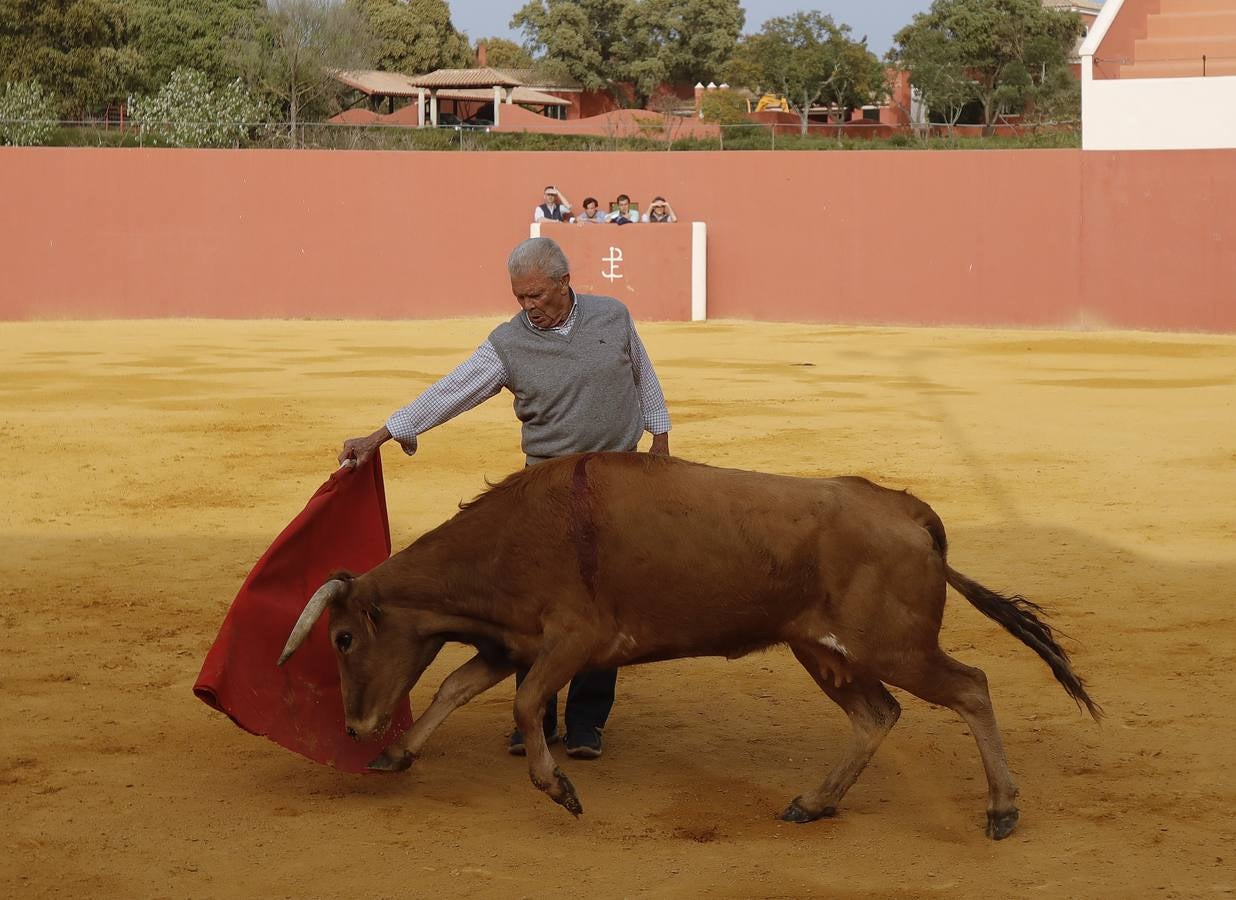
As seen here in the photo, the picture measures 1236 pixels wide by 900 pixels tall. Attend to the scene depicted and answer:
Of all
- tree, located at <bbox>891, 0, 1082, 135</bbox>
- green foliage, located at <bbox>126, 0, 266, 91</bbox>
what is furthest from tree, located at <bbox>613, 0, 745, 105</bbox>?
green foliage, located at <bbox>126, 0, 266, 91</bbox>

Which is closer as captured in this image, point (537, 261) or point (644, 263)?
point (537, 261)

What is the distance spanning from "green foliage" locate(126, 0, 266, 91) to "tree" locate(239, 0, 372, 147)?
0.61 metres

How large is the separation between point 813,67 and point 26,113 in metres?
34.1

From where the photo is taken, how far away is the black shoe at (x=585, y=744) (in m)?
4.89

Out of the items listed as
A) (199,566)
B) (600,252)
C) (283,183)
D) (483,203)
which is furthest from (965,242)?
(199,566)

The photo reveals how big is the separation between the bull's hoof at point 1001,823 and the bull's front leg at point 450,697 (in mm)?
1284

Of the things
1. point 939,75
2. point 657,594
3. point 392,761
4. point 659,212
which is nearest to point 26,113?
point 659,212

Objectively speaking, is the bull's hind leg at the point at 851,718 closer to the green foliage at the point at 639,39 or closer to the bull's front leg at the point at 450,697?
the bull's front leg at the point at 450,697

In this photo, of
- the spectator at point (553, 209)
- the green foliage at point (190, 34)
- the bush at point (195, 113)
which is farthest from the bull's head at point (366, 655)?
the green foliage at point (190, 34)

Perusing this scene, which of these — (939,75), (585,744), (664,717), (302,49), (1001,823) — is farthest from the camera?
(939,75)

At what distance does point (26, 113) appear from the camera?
115ft

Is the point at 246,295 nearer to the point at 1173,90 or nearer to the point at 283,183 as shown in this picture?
the point at 283,183

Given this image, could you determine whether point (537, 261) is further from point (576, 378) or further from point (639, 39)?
point (639, 39)

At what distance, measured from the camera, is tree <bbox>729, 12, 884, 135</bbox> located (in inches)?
2442
